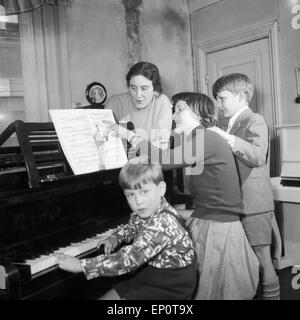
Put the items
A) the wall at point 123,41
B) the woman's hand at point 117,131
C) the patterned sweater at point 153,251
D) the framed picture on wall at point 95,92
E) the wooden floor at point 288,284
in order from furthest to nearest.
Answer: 1. the wall at point 123,41
2. the framed picture on wall at point 95,92
3. the wooden floor at point 288,284
4. the woman's hand at point 117,131
5. the patterned sweater at point 153,251

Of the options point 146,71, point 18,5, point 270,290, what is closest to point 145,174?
point 146,71

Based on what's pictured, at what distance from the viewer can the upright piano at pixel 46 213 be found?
1.64 metres

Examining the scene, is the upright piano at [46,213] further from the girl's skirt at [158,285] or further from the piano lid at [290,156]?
the piano lid at [290,156]

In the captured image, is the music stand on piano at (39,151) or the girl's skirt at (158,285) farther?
the music stand on piano at (39,151)

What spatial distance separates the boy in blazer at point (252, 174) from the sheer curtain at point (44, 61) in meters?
2.37

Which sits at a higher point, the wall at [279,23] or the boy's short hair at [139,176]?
the wall at [279,23]

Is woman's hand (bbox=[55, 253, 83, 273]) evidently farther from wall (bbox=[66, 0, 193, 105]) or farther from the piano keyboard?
wall (bbox=[66, 0, 193, 105])

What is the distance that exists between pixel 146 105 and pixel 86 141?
0.88m

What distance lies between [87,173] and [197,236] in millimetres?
692

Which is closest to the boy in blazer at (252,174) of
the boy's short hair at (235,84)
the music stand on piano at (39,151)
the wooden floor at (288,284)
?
the boy's short hair at (235,84)

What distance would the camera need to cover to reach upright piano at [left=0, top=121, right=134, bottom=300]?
5.39ft

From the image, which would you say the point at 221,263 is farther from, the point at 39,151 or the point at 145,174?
the point at 39,151

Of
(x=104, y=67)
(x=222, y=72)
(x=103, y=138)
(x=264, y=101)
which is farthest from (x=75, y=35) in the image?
(x=103, y=138)
